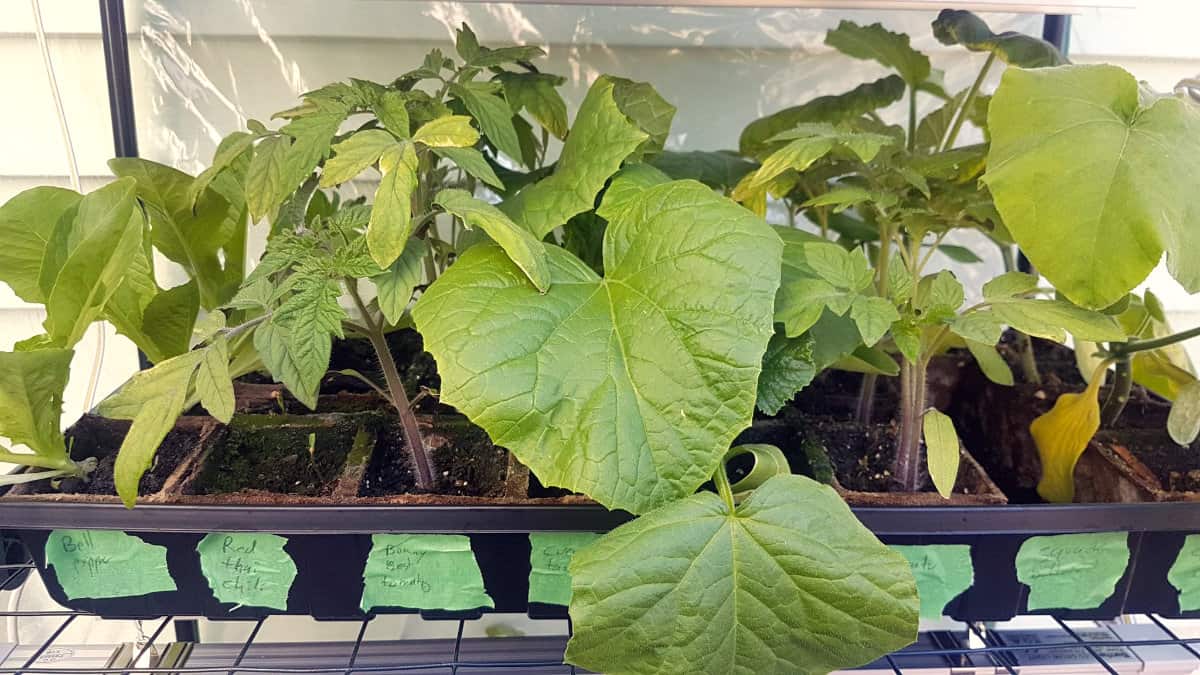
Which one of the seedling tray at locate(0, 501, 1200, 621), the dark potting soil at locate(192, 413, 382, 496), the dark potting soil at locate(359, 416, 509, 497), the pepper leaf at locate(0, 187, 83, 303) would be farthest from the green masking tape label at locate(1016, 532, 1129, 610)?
the pepper leaf at locate(0, 187, 83, 303)

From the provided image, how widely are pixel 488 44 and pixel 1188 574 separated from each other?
2.69ft

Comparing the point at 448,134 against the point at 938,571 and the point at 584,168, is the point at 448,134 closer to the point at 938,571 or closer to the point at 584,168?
the point at 584,168

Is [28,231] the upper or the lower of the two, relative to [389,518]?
upper

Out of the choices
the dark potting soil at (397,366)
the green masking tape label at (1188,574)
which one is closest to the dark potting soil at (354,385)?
the dark potting soil at (397,366)

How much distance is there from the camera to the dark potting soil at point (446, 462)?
1.96ft

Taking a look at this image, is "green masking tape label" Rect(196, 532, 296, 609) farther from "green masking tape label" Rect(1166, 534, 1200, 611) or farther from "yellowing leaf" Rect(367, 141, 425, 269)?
"green masking tape label" Rect(1166, 534, 1200, 611)

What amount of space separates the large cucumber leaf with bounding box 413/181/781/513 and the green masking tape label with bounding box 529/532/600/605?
0.12 metres

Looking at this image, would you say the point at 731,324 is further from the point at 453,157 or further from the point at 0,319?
the point at 0,319

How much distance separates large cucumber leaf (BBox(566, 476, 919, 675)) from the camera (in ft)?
1.47

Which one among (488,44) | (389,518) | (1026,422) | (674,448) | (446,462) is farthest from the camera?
(488,44)

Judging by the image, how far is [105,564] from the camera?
0.56 metres

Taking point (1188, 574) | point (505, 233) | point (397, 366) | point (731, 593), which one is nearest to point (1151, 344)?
point (1188, 574)

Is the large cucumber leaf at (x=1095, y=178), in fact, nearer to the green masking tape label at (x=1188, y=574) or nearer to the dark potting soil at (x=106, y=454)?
the green masking tape label at (x=1188, y=574)

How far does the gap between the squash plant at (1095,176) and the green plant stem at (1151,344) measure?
166mm
